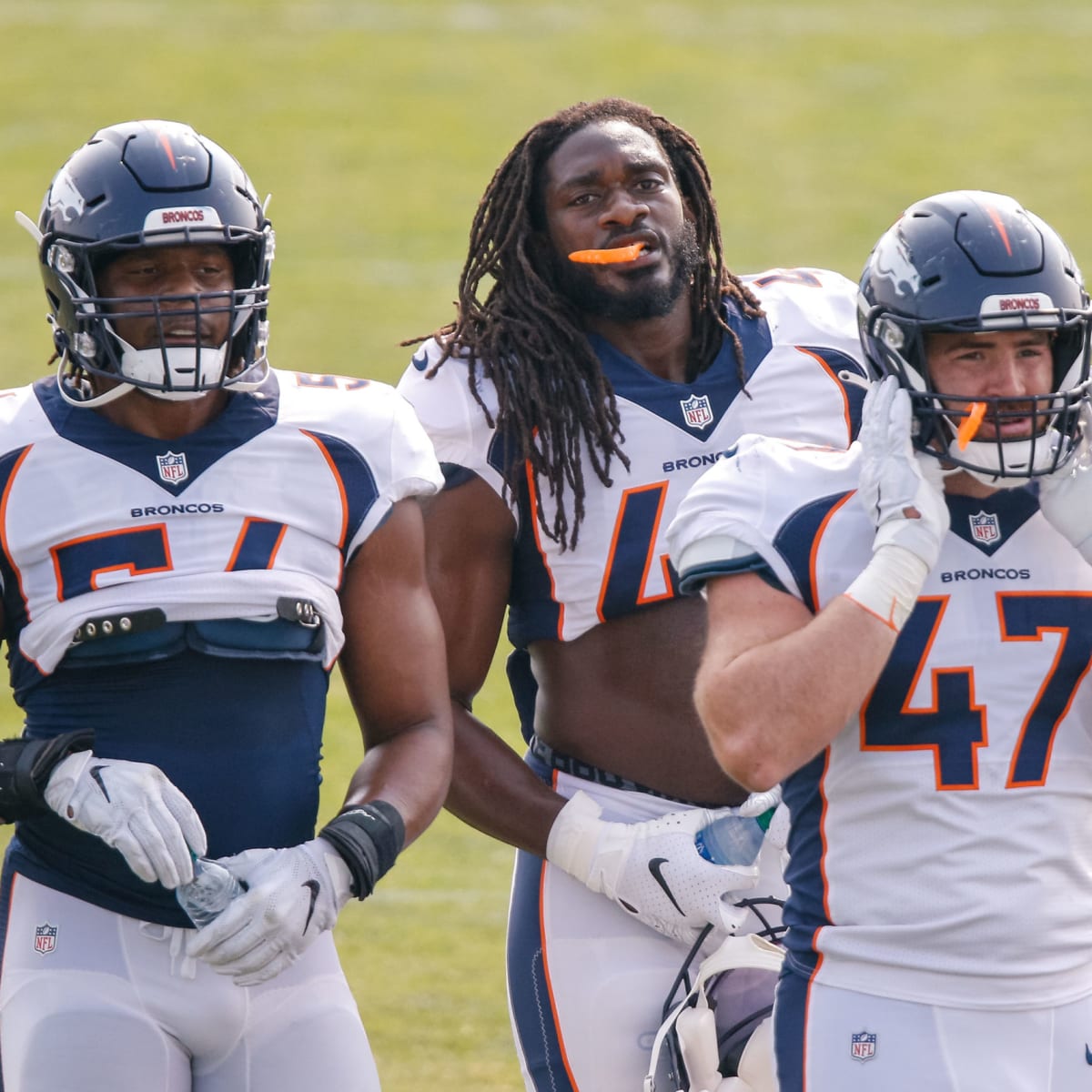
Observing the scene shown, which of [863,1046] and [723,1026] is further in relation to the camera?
[723,1026]

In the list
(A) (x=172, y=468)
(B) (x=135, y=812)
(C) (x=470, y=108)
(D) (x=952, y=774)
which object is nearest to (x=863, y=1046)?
(D) (x=952, y=774)

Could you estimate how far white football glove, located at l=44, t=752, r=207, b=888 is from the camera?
121 inches

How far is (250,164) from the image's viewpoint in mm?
14562

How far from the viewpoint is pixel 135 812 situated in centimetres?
309

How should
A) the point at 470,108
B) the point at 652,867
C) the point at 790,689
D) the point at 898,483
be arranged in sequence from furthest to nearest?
the point at 470,108
the point at 652,867
the point at 898,483
the point at 790,689

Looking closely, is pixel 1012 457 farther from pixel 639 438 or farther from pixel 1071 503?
pixel 639 438

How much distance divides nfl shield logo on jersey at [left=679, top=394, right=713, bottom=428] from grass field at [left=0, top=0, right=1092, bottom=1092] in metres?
7.99

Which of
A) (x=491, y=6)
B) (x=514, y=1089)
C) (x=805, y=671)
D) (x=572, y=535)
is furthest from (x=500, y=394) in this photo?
(x=491, y=6)

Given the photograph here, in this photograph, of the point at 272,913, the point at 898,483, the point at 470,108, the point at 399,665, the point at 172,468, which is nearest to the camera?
the point at 898,483

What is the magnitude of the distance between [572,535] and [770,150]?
11.8 m

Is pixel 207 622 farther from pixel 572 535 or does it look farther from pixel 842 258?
pixel 842 258

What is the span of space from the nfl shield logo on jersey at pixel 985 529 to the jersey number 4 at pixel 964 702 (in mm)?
88

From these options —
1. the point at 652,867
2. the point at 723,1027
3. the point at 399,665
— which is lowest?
the point at 723,1027

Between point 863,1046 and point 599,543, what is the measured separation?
47.9 inches
